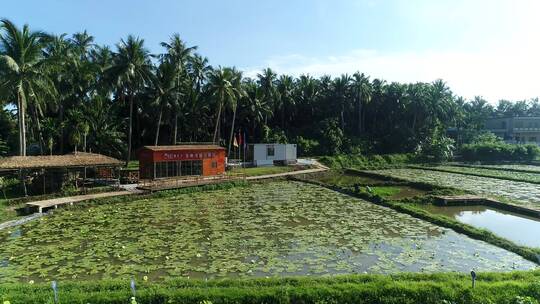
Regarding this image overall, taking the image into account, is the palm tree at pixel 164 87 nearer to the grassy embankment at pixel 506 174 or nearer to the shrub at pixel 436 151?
the grassy embankment at pixel 506 174

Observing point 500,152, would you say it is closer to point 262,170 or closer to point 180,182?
point 262,170

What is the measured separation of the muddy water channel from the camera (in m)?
13.2

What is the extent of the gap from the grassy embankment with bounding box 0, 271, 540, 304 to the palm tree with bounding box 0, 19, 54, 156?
18038 mm

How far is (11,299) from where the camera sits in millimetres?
9391

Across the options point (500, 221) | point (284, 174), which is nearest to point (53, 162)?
point (284, 174)

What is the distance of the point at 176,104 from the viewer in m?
41.2

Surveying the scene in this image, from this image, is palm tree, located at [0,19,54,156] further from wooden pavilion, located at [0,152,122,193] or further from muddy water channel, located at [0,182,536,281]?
muddy water channel, located at [0,182,536,281]

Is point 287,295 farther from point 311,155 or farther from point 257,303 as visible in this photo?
point 311,155

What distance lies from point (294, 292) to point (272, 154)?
34593mm

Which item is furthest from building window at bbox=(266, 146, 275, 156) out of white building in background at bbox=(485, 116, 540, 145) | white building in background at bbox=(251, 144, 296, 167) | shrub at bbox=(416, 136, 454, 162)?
white building in background at bbox=(485, 116, 540, 145)

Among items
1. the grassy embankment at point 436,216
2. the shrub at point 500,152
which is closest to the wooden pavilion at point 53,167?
the grassy embankment at point 436,216

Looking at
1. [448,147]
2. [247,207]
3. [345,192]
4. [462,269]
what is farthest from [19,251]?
[448,147]

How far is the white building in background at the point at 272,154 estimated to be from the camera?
43.3 m

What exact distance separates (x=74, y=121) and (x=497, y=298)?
112 ft
